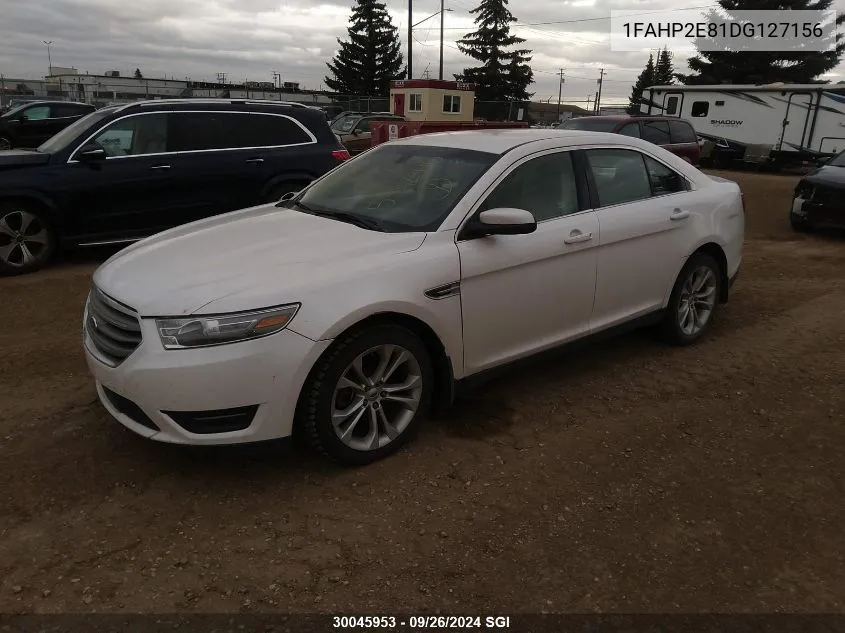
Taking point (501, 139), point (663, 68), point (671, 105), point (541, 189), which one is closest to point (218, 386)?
point (541, 189)

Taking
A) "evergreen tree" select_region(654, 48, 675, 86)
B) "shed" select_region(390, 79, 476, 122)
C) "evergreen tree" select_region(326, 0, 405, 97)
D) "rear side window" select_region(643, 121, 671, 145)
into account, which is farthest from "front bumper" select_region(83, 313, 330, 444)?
"evergreen tree" select_region(654, 48, 675, 86)

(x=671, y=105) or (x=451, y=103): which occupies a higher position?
(x=671, y=105)

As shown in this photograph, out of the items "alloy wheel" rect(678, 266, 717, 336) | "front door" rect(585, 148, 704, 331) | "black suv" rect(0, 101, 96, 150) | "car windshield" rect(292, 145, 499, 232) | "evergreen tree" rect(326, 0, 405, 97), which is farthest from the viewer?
"evergreen tree" rect(326, 0, 405, 97)

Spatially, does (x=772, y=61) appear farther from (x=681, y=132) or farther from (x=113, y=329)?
(x=113, y=329)

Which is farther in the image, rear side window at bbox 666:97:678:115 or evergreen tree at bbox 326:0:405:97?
evergreen tree at bbox 326:0:405:97

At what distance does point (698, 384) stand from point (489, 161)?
6.87ft

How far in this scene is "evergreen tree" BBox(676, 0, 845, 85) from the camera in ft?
132

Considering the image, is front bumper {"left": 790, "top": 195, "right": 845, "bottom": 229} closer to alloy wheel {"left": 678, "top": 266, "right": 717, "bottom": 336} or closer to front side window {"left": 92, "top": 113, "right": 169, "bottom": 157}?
alloy wheel {"left": 678, "top": 266, "right": 717, "bottom": 336}

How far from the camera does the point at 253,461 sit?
3.39m

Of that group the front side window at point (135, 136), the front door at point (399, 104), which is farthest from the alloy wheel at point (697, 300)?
the front door at point (399, 104)

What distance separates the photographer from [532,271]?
3748mm

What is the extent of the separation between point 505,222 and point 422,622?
1.94 metres

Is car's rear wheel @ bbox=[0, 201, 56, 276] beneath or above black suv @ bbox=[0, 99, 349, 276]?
beneath

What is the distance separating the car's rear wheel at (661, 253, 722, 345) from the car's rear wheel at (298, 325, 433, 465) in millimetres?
2329
